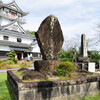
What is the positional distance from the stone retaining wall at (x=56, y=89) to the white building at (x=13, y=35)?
69.9 ft

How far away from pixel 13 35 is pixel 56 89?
24.8 metres

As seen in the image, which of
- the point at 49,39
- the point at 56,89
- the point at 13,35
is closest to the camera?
the point at 56,89

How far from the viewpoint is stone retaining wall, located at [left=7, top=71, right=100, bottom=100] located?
3446mm

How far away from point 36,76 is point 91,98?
91.0 inches

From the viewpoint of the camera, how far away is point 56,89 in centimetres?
384

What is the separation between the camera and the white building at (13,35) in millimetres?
24312

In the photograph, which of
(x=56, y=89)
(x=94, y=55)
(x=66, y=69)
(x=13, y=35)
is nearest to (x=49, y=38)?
(x=66, y=69)

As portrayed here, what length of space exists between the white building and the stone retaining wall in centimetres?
2131

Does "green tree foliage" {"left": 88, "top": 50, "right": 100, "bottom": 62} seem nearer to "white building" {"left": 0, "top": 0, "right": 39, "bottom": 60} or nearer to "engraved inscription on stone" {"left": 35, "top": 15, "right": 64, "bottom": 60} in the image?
"white building" {"left": 0, "top": 0, "right": 39, "bottom": 60}

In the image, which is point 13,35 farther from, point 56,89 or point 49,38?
point 56,89

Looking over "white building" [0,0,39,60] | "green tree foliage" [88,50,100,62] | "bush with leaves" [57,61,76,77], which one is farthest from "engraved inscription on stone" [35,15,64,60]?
"white building" [0,0,39,60]

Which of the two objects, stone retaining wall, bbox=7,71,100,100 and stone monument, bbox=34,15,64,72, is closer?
stone retaining wall, bbox=7,71,100,100

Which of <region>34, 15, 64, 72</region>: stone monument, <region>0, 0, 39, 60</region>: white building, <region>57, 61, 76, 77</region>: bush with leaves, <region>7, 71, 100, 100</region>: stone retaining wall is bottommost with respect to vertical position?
<region>7, 71, 100, 100</region>: stone retaining wall

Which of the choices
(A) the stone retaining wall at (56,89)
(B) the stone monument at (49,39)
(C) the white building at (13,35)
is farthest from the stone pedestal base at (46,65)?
(C) the white building at (13,35)
